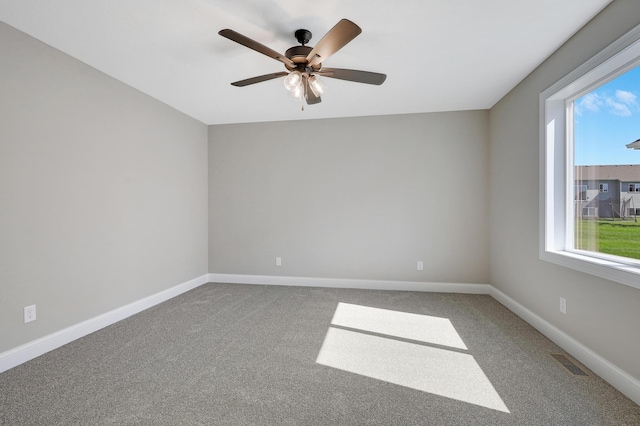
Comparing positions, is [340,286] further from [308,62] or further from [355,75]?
[308,62]

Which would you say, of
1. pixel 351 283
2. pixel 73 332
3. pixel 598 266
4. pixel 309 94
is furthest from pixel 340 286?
pixel 73 332

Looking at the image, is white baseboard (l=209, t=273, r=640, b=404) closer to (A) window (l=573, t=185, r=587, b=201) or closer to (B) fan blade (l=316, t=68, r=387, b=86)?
(A) window (l=573, t=185, r=587, b=201)

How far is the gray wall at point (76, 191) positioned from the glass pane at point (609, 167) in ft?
13.8

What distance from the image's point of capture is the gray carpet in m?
1.58

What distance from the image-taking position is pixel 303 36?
2113 mm

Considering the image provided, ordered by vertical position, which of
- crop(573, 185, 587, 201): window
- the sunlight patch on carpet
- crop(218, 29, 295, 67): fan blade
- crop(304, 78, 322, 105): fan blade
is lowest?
the sunlight patch on carpet

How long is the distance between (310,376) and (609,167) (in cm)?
261

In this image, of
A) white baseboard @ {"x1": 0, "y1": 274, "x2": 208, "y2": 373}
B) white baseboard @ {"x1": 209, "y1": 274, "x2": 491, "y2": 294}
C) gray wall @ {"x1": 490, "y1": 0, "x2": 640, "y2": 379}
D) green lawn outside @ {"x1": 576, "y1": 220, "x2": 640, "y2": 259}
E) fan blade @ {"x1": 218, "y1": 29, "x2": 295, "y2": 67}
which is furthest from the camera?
white baseboard @ {"x1": 209, "y1": 274, "x2": 491, "y2": 294}

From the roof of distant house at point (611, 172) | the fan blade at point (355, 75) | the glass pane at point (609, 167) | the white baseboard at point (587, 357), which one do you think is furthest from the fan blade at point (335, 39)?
the white baseboard at point (587, 357)

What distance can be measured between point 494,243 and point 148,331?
3.97 meters

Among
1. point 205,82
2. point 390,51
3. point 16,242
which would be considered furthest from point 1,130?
point 390,51

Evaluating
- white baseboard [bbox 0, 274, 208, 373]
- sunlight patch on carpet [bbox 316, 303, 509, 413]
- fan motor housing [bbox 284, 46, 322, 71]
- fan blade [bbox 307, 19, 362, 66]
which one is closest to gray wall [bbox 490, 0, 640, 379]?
sunlight patch on carpet [bbox 316, 303, 509, 413]

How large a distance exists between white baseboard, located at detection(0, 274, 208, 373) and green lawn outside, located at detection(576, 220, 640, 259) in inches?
168

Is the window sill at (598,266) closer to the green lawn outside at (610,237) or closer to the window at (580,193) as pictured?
the green lawn outside at (610,237)
